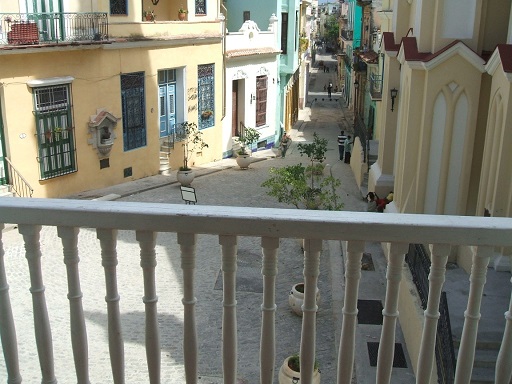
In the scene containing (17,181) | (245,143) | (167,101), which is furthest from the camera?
(245,143)

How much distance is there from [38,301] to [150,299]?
45 centimetres

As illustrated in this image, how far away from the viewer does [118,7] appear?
16188mm

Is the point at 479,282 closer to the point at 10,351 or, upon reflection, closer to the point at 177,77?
the point at 10,351

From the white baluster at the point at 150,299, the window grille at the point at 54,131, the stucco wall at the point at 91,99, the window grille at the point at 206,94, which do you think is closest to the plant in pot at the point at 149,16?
the stucco wall at the point at 91,99

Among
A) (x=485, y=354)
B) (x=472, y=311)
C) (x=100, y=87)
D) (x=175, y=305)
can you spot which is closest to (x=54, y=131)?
(x=100, y=87)

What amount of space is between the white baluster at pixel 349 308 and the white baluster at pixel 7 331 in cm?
134

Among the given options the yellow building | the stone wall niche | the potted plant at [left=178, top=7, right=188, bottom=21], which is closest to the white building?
the yellow building

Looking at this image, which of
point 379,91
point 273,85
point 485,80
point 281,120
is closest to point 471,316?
point 485,80

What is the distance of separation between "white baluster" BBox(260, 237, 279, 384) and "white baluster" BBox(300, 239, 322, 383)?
0.40ft

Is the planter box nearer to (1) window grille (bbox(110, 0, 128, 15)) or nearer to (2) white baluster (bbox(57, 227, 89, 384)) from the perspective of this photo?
(1) window grille (bbox(110, 0, 128, 15))

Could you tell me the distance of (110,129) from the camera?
1603cm

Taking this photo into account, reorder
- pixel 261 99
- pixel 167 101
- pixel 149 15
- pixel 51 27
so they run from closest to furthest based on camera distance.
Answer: pixel 51 27, pixel 149 15, pixel 167 101, pixel 261 99

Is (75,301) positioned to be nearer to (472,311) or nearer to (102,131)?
(472,311)

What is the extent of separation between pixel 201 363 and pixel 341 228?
4281 mm
